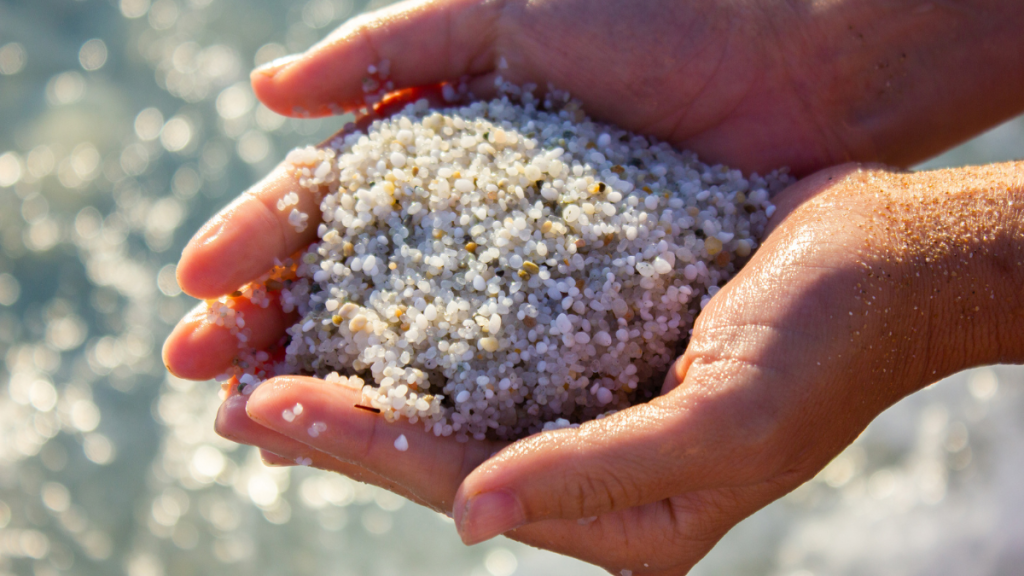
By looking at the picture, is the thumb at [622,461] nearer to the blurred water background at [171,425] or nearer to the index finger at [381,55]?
the index finger at [381,55]

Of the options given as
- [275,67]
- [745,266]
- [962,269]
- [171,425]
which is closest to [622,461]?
[745,266]

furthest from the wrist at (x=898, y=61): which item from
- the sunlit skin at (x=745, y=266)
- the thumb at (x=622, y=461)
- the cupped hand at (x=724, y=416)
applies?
the thumb at (x=622, y=461)

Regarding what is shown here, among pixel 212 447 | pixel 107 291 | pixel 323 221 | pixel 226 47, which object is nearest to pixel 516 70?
pixel 323 221

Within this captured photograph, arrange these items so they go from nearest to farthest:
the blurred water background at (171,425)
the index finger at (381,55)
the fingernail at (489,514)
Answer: the fingernail at (489,514), the index finger at (381,55), the blurred water background at (171,425)

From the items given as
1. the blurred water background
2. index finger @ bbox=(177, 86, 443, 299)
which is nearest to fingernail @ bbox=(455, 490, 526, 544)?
index finger @ bbox=(177, 86, 443, 299)

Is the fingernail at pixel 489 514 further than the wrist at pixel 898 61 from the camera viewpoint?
No

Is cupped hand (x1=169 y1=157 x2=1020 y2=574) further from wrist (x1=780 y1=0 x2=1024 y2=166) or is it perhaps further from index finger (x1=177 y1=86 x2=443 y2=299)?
wrist (x1=780 y1=0 x2=1024 y2=166)

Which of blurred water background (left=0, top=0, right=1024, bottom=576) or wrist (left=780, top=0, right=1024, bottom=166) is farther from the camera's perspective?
blurred water background (left=0, top=0, right=1024, bottom=576)
